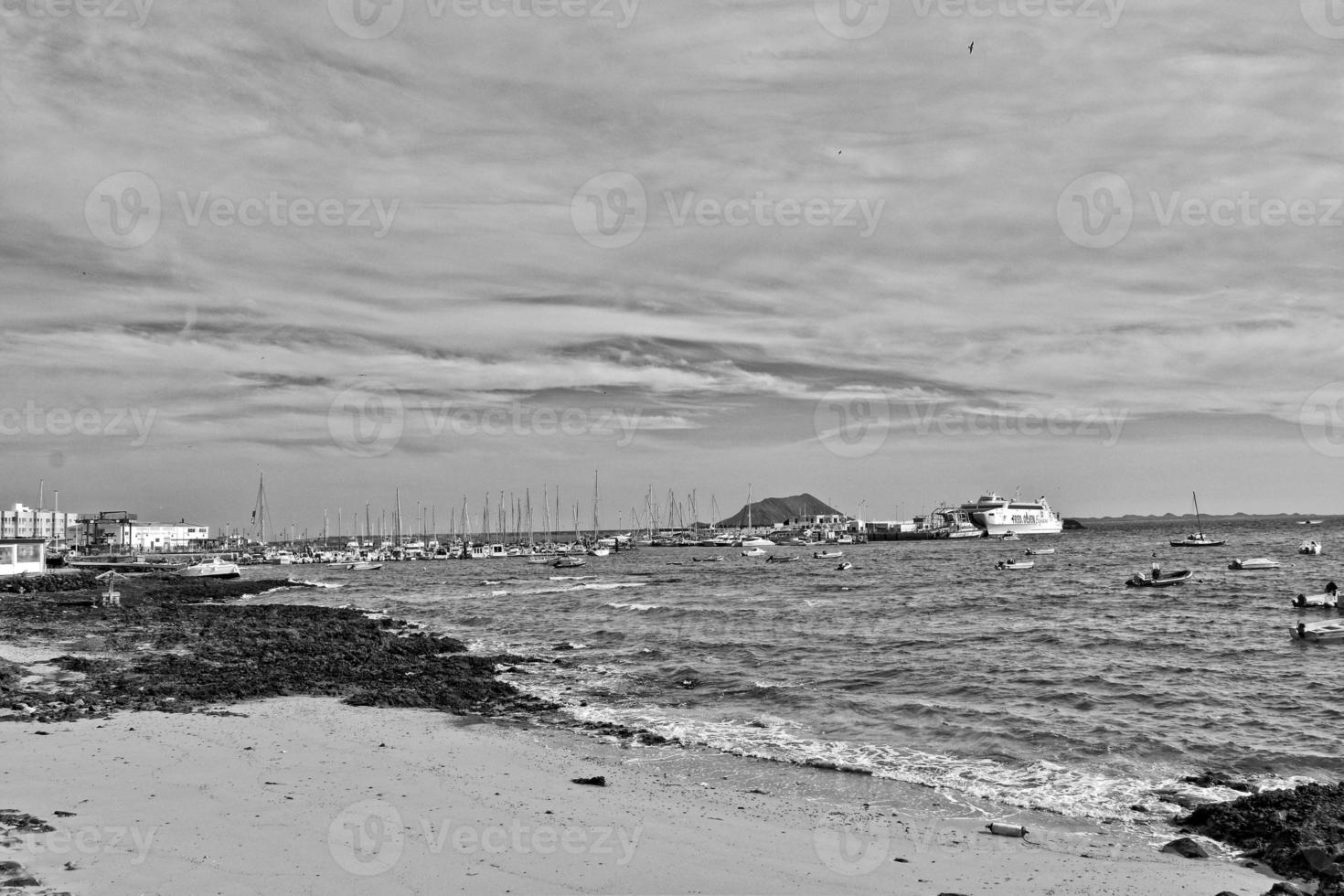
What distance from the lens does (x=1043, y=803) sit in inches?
513

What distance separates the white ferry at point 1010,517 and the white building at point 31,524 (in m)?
167

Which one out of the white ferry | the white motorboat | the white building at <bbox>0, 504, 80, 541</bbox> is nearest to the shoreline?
the white motorboat

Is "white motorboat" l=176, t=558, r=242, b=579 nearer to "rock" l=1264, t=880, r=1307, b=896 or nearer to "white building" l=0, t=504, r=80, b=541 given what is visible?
"white building" l=0, t=504, r=80, b=541

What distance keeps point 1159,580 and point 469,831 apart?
53.8 metres

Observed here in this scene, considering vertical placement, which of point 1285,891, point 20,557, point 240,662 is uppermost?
point 20,557

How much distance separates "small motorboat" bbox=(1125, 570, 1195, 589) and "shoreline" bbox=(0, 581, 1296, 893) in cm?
4673

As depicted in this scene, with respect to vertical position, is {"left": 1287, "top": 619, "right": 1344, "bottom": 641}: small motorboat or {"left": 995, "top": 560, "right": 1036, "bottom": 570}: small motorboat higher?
{"left": 1287, "top": 619, "right": 1344, "bottom": 641}: small motorboat

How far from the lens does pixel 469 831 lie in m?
10.8

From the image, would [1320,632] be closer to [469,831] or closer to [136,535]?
[469,831]

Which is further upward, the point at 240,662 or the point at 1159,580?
the point at 240,662

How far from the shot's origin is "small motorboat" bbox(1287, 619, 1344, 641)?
2922 cm

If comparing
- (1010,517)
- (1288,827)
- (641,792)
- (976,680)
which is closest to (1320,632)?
(976,680)

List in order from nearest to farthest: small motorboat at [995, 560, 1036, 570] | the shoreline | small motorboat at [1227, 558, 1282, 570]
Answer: the shoreline → small motorboat at [1227, 558, 1282, 570] → small motorboat at [995, 560, 1036, 570]

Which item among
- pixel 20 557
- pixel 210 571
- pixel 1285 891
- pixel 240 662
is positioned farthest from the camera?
pixel 210 571
